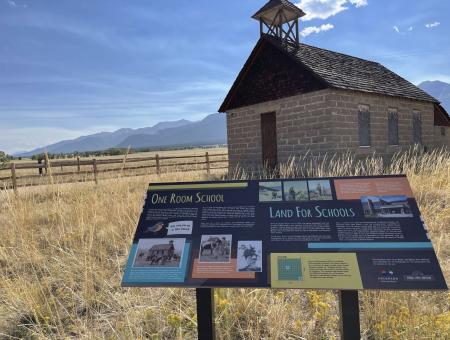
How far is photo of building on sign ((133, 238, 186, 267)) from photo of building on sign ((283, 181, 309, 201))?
2.47ft

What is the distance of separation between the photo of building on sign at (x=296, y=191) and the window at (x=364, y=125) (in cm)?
1063

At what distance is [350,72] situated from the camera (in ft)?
44.3

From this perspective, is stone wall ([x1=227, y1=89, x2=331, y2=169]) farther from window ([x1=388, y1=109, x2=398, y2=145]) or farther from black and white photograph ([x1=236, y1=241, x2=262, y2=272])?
black and white photograph ([x1=236, y1=241, x2=262, y2=272])

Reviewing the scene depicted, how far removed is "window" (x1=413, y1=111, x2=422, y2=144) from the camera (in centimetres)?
1506

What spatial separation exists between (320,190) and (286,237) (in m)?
0.43

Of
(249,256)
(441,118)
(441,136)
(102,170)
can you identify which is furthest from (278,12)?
(249,256)

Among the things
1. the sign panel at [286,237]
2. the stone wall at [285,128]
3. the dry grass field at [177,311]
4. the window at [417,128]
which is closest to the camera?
the sign panel at [286,237]

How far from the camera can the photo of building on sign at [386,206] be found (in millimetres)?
2178

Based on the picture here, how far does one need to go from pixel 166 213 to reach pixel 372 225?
52.2 inches

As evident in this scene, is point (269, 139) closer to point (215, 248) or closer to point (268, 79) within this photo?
point (268, 79)

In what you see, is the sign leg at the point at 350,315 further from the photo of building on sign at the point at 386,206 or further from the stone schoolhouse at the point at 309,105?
the stone schoolhouse at the point at 309,105

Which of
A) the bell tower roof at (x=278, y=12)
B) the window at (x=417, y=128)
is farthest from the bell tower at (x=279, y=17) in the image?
the window at (x=417, y=128)

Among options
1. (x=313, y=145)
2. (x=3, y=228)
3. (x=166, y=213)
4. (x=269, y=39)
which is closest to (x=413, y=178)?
(x=313, y=145)

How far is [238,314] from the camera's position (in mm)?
2986
